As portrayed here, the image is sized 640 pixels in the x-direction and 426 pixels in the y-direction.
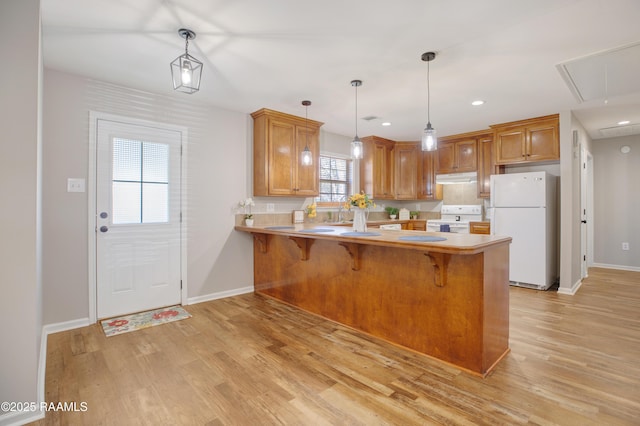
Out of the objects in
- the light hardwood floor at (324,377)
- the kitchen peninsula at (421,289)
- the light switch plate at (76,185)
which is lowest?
the light hardwood floor at (324,377)

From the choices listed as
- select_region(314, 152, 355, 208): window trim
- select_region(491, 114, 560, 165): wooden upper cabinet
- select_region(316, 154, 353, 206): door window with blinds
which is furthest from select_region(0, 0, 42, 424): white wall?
select_region(491, 114, 560, 165): wooden upper cabinet

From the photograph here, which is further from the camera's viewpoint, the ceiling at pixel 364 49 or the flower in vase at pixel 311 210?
the flower in vase at pixel 311 210

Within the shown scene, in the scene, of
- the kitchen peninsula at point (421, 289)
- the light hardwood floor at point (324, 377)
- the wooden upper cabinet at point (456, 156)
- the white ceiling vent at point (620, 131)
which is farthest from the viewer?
the wooden upper cabinet at point (456, 156)

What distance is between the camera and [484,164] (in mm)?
5062

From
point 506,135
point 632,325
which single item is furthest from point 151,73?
point 632,325

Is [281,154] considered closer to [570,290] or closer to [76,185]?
[76,185]

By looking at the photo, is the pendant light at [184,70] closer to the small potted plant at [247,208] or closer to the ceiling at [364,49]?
the ceiling at [364,49]

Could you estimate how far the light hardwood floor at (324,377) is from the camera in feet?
5.49

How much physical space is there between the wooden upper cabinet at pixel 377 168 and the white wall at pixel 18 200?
447cm

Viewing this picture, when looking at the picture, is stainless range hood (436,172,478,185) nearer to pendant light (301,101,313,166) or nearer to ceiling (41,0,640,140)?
ceiling (41,0,640,140)

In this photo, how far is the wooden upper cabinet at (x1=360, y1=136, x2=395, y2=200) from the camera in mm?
5426

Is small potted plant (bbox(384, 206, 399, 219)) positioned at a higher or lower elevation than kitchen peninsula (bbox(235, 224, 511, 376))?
higher

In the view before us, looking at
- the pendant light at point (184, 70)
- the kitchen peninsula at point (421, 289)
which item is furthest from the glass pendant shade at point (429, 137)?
the pendant light at point (184, 70)

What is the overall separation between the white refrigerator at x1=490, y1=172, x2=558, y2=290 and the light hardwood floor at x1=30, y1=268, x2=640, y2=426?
3.76ft
